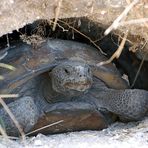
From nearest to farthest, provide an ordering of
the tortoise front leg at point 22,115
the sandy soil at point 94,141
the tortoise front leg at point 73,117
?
the sandy soil at point 94,141, the tortoise front leg at point 22,115, the tortoise front leg at point 73,117

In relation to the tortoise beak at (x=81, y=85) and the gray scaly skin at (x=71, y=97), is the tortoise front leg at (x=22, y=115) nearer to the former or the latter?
the gray scaly skin at (x=71, y=97)

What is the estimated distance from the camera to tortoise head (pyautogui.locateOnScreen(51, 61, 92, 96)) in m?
2.35

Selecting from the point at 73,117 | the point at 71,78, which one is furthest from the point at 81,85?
the point at 73,117

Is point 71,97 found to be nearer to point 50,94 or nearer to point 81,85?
point 50,94

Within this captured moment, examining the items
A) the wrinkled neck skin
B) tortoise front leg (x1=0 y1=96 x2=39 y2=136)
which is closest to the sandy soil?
tortoise front leg (x1=0 y1=96 x2=39 y2=136)

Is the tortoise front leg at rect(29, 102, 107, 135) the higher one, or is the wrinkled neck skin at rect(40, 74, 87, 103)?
the wrinkled neck skin at rect(40, 74, 87, 103)


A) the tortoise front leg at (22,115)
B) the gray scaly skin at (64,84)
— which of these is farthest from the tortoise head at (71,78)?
the tortoise front leg at (22,115)

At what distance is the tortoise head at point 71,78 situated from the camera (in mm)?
2352

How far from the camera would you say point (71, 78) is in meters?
2.40

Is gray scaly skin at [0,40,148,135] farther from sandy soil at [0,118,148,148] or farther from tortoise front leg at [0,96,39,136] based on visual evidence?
sandy soil at [0,118,148,148]

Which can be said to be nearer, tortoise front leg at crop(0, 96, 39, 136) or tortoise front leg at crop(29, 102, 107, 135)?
tortoise front leg at crop(0, 96, 39, 136)

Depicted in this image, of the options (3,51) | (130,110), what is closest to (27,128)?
(3,51)

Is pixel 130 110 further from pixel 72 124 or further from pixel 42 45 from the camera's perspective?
pixel 42 45

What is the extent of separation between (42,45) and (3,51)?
234 mm
